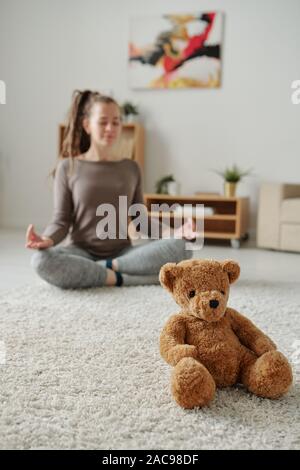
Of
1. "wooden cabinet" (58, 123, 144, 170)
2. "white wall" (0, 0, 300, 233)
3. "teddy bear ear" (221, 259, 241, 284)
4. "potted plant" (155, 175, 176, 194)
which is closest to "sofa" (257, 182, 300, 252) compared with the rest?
"white wall" (0, 0, 300, 233)

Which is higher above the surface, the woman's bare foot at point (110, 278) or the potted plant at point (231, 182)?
the potted plant at point (231, 182)

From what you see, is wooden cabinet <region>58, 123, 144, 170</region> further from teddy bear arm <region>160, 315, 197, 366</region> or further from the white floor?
teddy bear arm <region>160, 315, 197, 366</region>

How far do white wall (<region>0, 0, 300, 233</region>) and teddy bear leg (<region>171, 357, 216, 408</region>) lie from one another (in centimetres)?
324

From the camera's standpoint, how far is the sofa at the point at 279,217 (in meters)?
3.16

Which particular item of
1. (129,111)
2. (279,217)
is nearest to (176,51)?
(129,111)

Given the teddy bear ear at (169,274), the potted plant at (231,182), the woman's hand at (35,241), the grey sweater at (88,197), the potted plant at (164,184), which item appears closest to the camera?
the teddy bear ear at (169,274)

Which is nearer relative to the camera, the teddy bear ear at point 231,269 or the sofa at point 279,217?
the teddy bear ear at point 231,269

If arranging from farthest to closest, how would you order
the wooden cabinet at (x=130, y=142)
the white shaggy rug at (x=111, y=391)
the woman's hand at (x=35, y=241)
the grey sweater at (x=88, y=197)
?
the wooden cabinet at (x=130, y=142) → the grey sweater at (x=88, y=197) → the woman's hand at (x=35, y=241) → the white shaggy rug at (x=111, y=391)

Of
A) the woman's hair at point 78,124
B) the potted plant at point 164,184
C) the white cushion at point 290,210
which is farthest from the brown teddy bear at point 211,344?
the potted plant at point 164,184

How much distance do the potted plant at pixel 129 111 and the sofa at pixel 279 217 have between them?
1.31 meters

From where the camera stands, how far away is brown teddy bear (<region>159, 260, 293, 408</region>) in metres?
0.85

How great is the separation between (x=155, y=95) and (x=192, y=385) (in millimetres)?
3553

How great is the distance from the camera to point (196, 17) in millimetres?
3918

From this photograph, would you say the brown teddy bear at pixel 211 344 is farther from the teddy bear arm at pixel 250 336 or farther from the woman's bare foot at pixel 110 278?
the woman's bare foot at pixel 110 278
